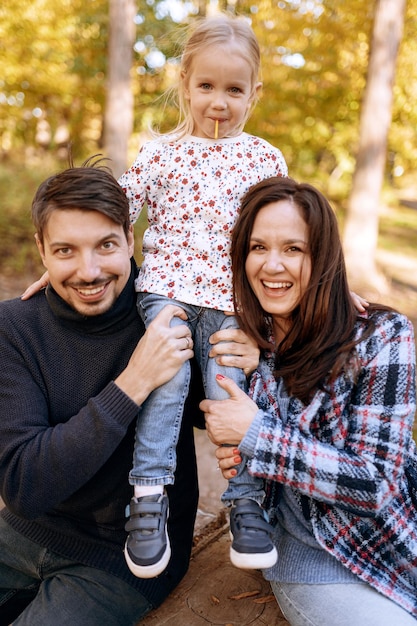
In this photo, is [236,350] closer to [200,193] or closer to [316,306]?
[316,306]

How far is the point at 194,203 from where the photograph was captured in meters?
2.36

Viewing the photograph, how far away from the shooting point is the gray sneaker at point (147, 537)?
1.92m

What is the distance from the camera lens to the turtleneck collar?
7.20 ft

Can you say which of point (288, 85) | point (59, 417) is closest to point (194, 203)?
point (59, 417)

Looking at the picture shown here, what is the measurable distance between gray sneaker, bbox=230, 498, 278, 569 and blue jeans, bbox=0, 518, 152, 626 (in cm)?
47

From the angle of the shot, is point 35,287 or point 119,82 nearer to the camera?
point 35,287

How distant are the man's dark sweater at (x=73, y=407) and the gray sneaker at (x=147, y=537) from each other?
19cm

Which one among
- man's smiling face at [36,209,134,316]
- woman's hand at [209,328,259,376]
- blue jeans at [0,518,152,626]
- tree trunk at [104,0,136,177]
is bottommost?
blue jeans at [0,518,152,626]

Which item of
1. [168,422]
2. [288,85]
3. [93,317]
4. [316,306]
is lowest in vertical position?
[168,422]

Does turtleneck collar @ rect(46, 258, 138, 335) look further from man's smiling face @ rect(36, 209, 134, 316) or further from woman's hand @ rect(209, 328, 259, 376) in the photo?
woman's hand @ rect(209, 328, 259, 376)

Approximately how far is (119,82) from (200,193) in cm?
741

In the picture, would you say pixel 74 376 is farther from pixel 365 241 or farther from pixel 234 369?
pixel 365 241

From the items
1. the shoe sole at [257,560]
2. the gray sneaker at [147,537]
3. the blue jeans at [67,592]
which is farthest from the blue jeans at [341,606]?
the blue jeans at [67,592]

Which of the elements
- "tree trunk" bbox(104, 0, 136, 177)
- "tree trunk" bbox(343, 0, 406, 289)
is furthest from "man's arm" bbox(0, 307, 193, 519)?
"tree trunk" bbox(343, 0, 406, 289)
